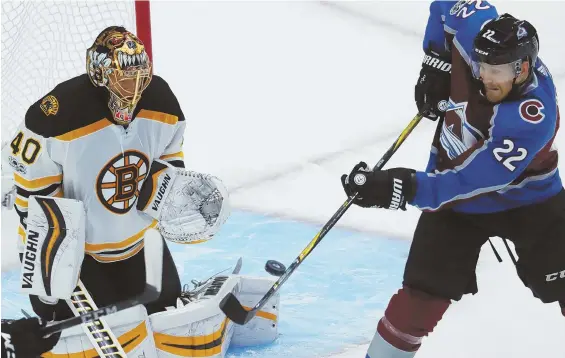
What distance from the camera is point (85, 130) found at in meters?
2.48

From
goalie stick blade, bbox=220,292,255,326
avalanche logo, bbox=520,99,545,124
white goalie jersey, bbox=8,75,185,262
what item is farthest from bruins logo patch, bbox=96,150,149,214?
avalanche logo, bbox=520,99,545,124

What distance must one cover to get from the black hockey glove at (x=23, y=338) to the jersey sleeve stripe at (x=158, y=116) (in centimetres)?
54

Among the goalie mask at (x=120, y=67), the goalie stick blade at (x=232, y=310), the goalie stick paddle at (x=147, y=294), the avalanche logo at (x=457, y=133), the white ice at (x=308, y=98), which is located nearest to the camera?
the goalie stick paddle at (x=147, y=294)

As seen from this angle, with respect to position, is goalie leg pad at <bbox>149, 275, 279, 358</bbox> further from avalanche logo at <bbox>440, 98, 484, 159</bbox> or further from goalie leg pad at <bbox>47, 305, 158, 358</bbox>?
avalanche logo at <bbox>440, 98, 484, 159</bbox>

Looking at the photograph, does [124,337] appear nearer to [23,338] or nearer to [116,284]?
[116,284]

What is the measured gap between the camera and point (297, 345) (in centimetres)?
320

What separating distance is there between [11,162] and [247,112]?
2.15 m

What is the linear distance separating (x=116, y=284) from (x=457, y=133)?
3.05 feet

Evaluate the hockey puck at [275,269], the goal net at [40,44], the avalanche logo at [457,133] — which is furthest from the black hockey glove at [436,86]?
the goal net at [40,44]

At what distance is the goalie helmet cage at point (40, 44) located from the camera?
3.28 m

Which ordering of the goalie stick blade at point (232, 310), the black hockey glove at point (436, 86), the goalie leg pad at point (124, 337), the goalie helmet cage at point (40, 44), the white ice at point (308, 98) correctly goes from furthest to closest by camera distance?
the white ice at point (308, 98), the goalie helmet cage at point (40, 44), the black hockey glove at point (436, 86), the goalie stick blade at point (232, 310), the goalie leg pad at point (124, 337)

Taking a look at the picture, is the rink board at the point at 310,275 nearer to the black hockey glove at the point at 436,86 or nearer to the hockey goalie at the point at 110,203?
the hockey goalie at the point at 110,203

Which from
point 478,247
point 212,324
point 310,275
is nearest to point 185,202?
point 212,324

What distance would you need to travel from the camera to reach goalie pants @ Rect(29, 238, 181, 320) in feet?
8.47
